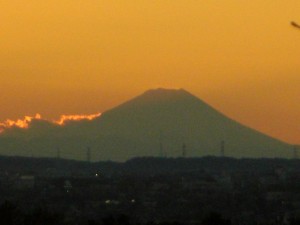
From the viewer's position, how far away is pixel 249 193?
130875 millimetres

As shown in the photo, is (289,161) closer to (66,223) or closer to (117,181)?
(117,181)

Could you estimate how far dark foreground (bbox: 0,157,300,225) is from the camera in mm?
91875

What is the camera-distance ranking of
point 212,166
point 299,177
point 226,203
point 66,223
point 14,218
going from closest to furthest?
point 14,218
point 66,223
point 226,203
point 299,177
point 212,166

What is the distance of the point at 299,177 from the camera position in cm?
14125

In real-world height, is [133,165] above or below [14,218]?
above

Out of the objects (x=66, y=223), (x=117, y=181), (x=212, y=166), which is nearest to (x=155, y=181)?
(x=117, y=181)

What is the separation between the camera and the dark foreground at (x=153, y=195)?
91875 millimetres

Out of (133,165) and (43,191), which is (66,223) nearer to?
(43,191)

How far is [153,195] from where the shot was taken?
134 meters

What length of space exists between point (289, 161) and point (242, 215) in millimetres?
80423

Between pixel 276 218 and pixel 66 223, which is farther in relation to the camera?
pixel 276 218

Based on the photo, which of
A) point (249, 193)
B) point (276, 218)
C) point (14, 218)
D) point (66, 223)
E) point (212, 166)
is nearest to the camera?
point (14, 218)

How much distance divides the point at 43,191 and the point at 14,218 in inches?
2155

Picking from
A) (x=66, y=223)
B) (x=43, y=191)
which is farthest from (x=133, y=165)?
(x=66, y=223)
